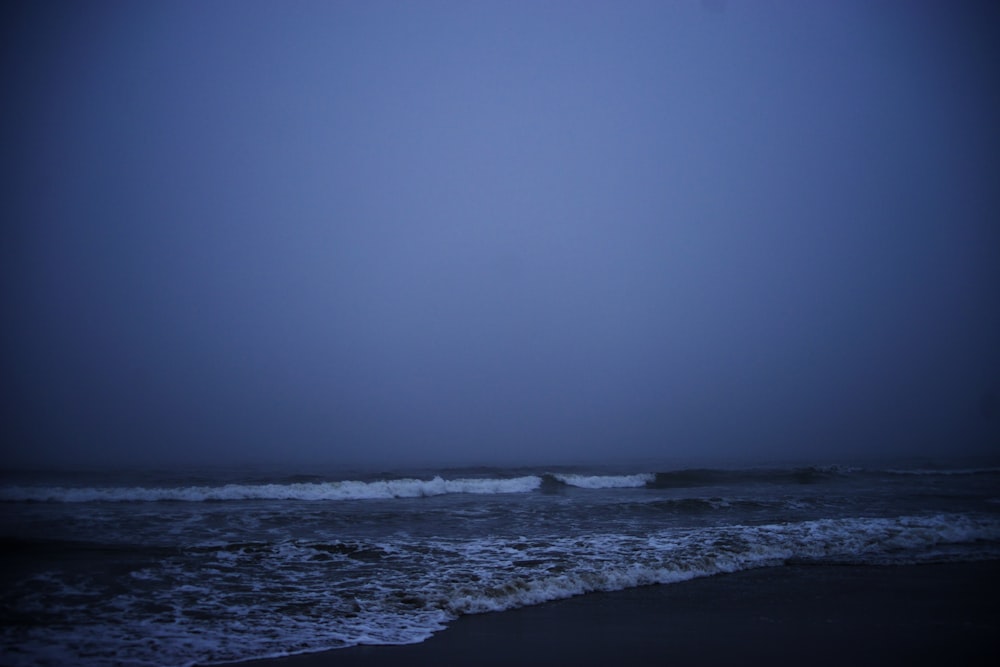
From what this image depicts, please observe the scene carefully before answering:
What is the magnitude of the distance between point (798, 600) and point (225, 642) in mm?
6898

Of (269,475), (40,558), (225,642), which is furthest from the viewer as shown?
(269,475)

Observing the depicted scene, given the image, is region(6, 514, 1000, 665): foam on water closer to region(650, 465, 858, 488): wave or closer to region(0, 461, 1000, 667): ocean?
region(0, 461, 1000, 667): ocean

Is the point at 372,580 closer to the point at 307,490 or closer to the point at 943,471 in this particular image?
the point at 307,490

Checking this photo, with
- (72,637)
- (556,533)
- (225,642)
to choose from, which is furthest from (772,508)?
(72,637)

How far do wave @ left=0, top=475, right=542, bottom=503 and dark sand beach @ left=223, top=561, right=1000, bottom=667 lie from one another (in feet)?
50.3

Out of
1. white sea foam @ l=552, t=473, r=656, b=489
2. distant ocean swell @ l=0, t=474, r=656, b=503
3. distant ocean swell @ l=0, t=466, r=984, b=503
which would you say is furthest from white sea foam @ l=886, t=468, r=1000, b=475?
distant ocean swell @ l=0, t=474, r=656, b=503

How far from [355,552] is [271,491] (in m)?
12.3

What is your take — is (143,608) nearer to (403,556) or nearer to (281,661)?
(281,661)

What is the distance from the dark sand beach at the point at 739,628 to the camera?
5.38m

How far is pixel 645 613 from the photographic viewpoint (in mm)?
6926

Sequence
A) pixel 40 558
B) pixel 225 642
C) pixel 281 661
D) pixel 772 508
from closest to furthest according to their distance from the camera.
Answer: pixel 281 661 < pixel 225 642 < pixel 40 558 < pixel 772 508

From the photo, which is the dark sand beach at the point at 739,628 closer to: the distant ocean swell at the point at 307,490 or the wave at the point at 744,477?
the distant ocean swell at the point at 307,490

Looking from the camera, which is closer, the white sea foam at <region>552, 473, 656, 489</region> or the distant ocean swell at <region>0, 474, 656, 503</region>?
the distant ocean swell at <region>0, 474, 656, 503</region>

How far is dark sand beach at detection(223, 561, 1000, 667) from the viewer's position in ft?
17.6
